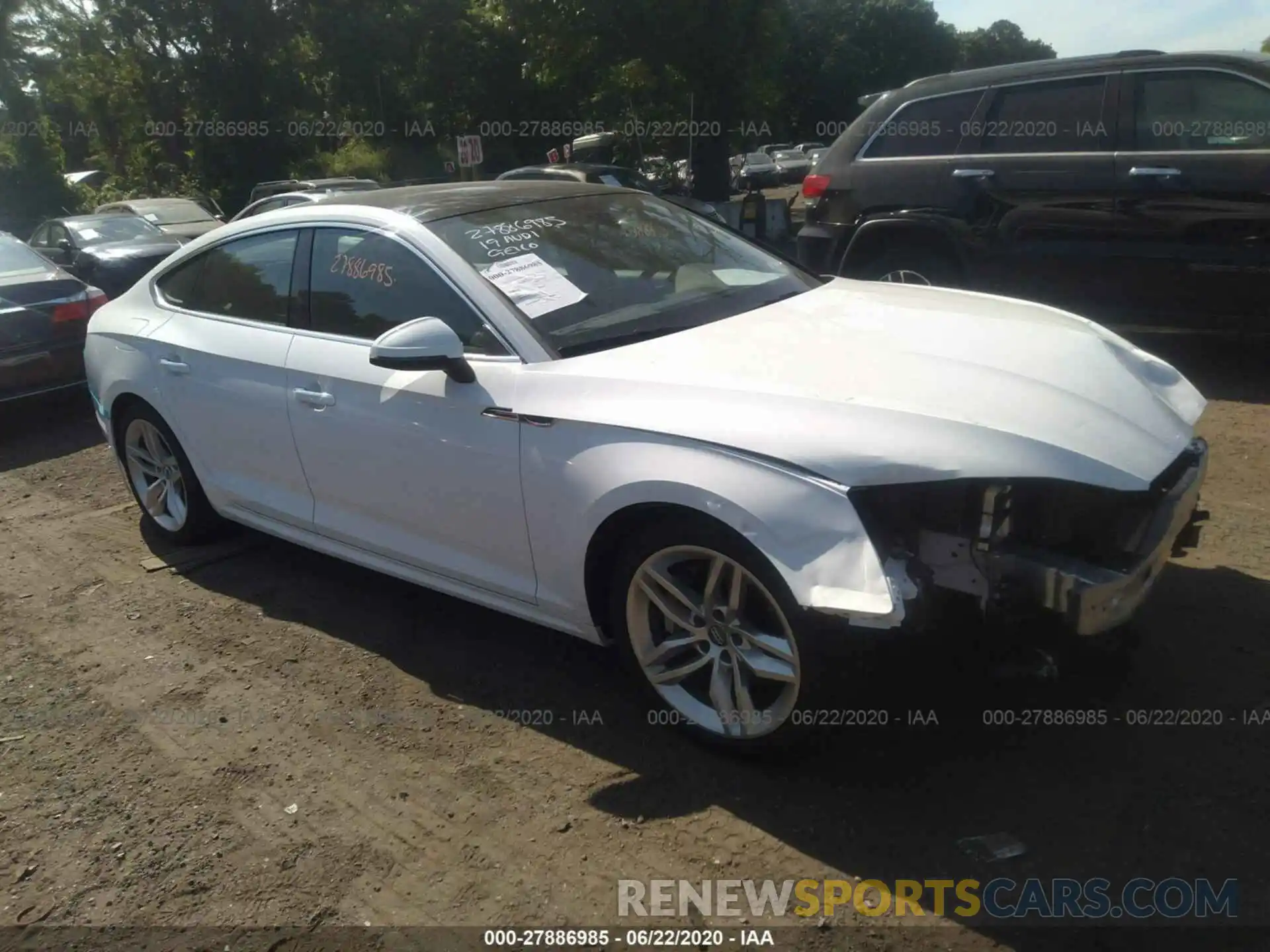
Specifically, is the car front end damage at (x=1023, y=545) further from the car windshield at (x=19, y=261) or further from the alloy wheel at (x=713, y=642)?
the car windshield at (x=19, y=261)

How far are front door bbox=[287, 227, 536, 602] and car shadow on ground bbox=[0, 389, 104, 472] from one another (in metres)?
4.10

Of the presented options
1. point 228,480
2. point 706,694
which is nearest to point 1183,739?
point 706,694

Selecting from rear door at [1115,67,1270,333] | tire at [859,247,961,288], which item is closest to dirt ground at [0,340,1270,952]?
rear door at [1115,67,1270,333]

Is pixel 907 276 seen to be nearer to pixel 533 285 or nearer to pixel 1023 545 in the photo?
pixel 533 285

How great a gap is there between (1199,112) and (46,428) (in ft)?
26.2

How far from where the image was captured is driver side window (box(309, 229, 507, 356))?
136 inches

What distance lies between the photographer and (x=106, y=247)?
41.2 feet

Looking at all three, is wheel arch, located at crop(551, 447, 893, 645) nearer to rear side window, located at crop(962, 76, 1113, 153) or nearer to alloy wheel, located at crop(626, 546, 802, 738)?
alloy wheel, located at crop(626, 546, 802, 738)

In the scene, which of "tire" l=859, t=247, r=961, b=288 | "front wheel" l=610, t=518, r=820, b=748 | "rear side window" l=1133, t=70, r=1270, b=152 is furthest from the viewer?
"tire" l=859, t=247, r=961, b=288

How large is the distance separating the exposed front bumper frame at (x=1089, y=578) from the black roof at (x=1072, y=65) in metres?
4.22

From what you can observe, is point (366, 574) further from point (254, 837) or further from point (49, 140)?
point (49, 140)

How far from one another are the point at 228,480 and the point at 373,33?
27.2 m

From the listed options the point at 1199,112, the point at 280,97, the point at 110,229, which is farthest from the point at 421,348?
the point at 280,97

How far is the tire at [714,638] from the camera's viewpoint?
2736 mm
